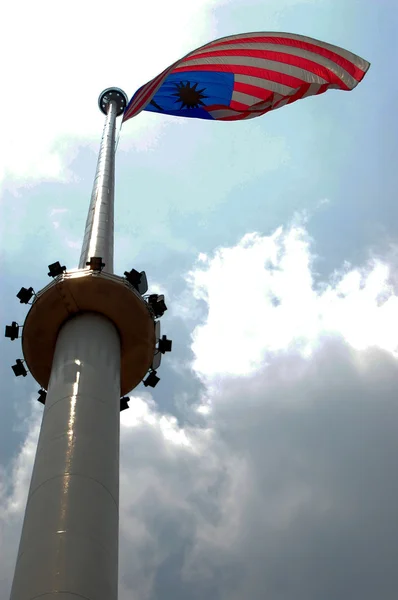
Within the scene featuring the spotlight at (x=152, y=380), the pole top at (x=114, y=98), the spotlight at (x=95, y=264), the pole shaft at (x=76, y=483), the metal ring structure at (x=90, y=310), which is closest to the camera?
the pole shaft at (x=76, y=483)

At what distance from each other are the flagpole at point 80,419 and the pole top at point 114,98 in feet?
66.8

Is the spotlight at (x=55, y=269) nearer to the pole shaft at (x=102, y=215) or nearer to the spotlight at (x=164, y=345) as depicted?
the pole shaft at (x=102, y=215)

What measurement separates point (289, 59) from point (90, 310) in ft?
68.5

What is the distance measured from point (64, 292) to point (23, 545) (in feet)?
22.9

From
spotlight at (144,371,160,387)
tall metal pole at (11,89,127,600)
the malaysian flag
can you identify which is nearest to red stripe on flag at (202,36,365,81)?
the malaysian flag

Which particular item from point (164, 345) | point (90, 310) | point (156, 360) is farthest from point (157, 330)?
point (90, 310)

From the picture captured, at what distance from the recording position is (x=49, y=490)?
477 inches

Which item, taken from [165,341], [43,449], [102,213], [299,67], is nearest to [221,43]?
[299,67]

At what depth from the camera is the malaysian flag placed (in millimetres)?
31234

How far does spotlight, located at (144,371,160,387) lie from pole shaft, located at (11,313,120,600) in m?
2.93

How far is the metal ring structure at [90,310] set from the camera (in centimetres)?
1664

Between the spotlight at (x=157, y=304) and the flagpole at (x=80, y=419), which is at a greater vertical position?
the spotlight at (x=157, y=304)

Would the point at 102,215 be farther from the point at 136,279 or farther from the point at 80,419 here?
the point at 80,419

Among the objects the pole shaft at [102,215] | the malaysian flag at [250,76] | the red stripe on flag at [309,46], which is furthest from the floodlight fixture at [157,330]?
the red stripe on flag at [309,46]
